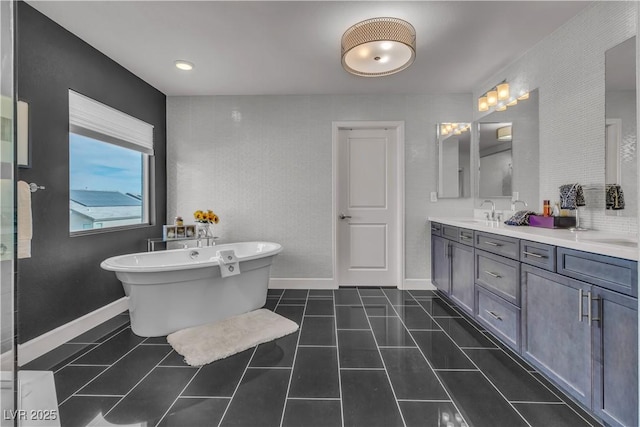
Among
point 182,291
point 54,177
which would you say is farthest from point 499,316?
point 54,177

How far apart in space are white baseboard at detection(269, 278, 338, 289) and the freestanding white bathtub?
0.75 meters

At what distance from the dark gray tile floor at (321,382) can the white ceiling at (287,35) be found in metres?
2.41

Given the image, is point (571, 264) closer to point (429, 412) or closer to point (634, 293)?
point (634, 293)

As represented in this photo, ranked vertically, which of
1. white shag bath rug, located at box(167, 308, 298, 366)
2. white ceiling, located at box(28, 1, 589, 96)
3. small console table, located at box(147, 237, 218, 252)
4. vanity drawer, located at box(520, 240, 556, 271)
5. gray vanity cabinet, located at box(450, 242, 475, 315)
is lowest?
white shag bath rug, located at box(167, 308, 298, 366)

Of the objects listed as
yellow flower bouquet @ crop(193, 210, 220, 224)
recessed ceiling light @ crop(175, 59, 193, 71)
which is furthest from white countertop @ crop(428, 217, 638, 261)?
recessed ceiling light @ crop(175, 59, 193, 71)

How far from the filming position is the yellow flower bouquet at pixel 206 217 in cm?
341

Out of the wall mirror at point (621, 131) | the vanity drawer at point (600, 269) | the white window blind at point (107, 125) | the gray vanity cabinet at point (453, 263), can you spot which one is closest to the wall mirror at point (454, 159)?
the gray vanity cabinet at point (453, 263)

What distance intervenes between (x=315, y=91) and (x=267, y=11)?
1.50 m

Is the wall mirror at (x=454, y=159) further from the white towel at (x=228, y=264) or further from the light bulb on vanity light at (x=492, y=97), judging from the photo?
the white towel at (x=228, y=264)

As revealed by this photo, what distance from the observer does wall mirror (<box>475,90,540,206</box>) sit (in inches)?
99.8

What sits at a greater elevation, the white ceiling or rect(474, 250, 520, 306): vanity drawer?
the white ceiling

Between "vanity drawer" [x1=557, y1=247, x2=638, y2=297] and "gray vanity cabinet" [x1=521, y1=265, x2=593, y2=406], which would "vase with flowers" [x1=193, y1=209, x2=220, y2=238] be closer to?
"gray vanity cabinet" [x1=521, y1=265, x2=593, y2=406]

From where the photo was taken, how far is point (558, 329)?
1.57 metres

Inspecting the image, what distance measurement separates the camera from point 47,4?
1.96 meters
